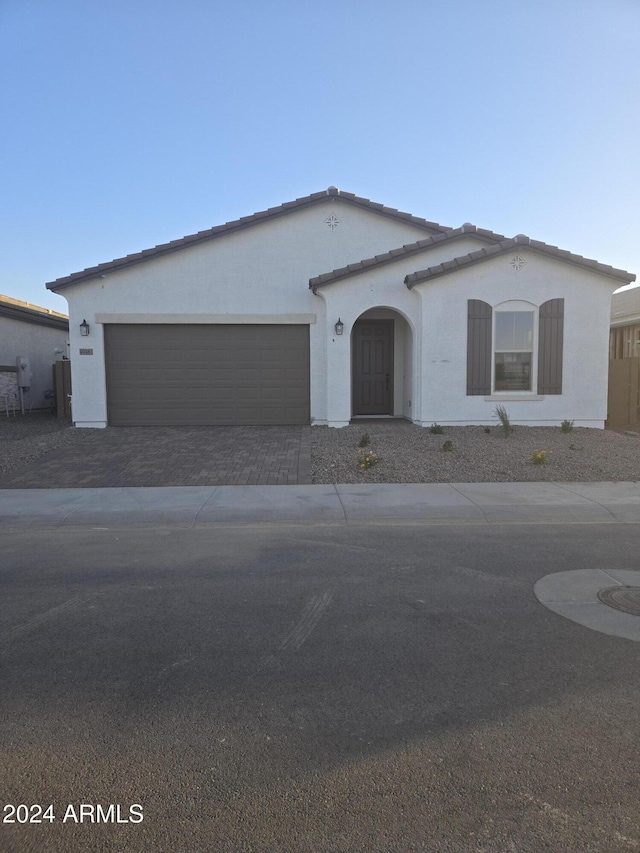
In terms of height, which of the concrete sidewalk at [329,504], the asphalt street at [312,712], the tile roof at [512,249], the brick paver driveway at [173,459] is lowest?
the asphalt street at [312,712]

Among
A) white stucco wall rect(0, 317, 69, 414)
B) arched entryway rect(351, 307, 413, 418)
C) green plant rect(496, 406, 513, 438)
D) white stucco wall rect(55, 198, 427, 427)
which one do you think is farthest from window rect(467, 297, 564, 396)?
white stucco wall rect(0, 317, 69, 414)

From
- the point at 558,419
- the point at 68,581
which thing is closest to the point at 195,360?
the point at 558,419

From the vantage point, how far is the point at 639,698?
3.41 meters

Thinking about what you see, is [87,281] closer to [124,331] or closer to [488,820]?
[124,331]

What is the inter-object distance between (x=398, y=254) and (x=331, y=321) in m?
2.33

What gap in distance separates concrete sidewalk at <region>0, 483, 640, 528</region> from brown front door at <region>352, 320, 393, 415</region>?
7661mm

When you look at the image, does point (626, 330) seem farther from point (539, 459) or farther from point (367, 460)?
point (367, 460)

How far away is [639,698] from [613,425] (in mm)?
15118

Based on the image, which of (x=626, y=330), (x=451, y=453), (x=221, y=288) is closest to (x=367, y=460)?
(x=451, y=453)

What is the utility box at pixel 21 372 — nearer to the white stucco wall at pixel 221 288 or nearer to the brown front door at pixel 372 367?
the white stucco wall at pixel 221 288

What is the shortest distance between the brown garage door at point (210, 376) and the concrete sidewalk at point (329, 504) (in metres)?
6.52

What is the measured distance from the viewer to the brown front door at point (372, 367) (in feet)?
55.1

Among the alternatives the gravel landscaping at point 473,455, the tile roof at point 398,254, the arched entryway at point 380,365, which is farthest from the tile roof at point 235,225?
Answer: the gravel landscaping at point 473,455

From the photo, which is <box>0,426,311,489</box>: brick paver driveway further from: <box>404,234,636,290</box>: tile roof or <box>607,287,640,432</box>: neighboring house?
<box>607,287,640,432</box>: neighboring house
